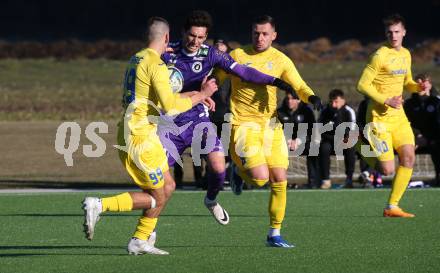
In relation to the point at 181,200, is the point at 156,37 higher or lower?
higher

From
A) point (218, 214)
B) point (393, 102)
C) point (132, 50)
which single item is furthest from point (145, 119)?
point (132, 50)

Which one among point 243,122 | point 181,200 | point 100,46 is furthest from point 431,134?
point 100,46

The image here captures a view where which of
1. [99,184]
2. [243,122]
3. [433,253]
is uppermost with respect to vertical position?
[243,122]

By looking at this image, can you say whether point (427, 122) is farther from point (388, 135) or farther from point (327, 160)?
point (388, 135)

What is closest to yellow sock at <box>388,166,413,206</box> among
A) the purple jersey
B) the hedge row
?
the purple jersey

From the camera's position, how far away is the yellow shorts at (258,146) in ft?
38.7

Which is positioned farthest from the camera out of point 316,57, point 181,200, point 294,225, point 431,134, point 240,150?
point 316,57

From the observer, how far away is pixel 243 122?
12055mm

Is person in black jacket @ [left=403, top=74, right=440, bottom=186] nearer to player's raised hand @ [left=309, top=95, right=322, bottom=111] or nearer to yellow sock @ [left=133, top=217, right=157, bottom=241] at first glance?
player's raised hand @ [left=309, top=95, right=322, bottom=111]

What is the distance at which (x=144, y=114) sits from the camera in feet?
33.5

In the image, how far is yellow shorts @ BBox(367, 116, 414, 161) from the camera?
45.8ft

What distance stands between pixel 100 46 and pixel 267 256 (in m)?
41.1

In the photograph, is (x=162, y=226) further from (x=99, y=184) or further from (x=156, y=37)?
(x=99, y=184)

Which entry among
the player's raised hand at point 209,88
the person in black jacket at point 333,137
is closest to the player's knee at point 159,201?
the player's raised hand at point 209,88
